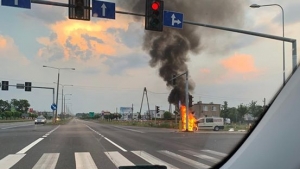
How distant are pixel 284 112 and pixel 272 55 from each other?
4.93 ft

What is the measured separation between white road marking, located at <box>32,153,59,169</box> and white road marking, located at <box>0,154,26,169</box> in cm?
60

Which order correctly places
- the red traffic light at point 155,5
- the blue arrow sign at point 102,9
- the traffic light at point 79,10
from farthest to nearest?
the red traffic light at point 155,5 < the traffic light at point 79,10 < the blue arrow sign at point 102,9

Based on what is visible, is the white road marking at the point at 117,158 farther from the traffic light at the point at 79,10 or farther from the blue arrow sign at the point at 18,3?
the blue arrow sign at the point at 18,3

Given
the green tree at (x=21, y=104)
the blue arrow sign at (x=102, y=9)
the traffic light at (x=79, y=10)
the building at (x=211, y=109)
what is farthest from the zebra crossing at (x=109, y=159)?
the traffic light at (x=79, y=10)

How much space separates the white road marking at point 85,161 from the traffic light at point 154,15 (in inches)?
187

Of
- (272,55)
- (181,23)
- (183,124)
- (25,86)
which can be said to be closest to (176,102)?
(183,124)

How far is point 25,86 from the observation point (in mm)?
10000

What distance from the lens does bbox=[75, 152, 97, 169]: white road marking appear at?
7977mm

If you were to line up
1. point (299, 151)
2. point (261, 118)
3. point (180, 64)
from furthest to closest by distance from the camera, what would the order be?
point (180, 64), point (261, 118), point (299, 151)

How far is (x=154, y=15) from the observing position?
1232 cm

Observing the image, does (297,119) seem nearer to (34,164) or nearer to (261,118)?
Result: (261,118)

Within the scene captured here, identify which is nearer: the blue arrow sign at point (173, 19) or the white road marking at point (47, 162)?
the white road marking at point (47, 162)

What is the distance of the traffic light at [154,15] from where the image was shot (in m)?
12.1

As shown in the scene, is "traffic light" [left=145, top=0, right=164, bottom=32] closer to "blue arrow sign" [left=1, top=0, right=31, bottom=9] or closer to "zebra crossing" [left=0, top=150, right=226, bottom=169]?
"blue arrow sign" [left=1, top=0, right=31, bottom=9]
